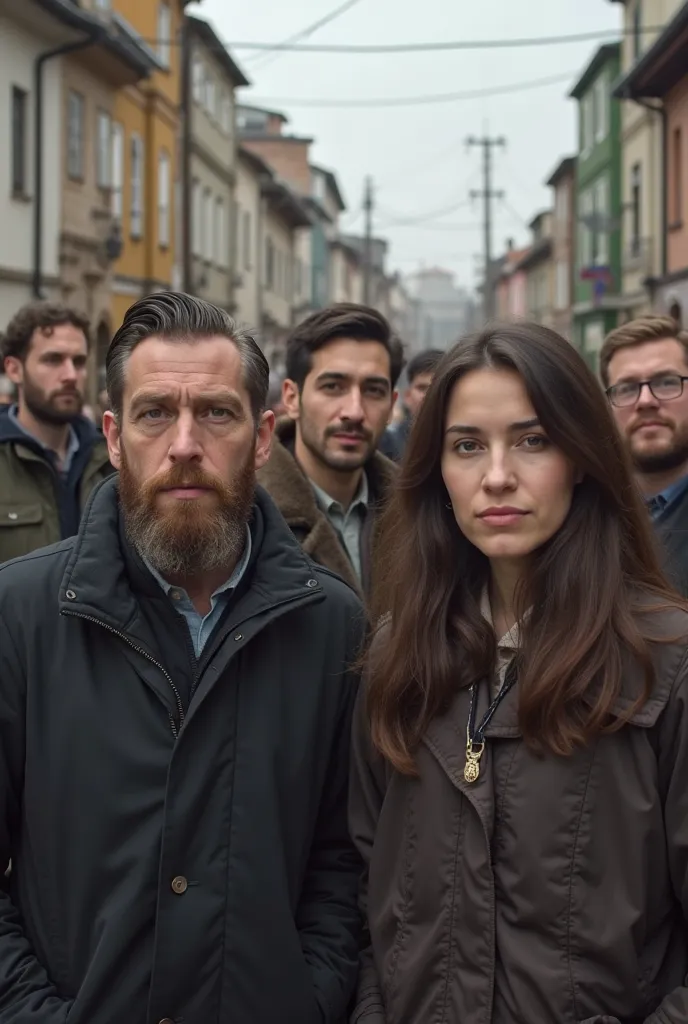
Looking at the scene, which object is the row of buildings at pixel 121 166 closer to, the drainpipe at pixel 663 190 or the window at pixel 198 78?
the window at pixel 198 78

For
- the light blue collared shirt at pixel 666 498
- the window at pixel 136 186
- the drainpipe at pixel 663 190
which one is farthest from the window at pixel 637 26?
the light blue collared shirt at pixel 666 498

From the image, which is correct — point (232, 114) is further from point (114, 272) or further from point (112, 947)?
point (112, 947)

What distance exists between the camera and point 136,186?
83.1 ft

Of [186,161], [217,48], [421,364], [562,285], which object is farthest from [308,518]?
[562,285]

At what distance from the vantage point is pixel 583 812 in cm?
234

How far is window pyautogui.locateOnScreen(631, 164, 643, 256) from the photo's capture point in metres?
28.0

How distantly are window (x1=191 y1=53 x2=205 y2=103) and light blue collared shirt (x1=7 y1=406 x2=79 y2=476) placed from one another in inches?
1058

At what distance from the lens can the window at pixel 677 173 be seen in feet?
77.4

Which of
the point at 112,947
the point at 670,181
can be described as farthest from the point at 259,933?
the point at 670,181

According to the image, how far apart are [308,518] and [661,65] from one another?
19510 mm

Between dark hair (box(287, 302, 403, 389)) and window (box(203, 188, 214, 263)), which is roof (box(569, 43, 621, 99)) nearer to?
window (box(203, 188, 214, 263))

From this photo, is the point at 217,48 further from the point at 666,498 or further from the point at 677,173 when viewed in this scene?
the point at 666,498

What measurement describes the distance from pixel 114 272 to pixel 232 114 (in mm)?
15519

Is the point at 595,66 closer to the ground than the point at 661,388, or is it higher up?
higher up
